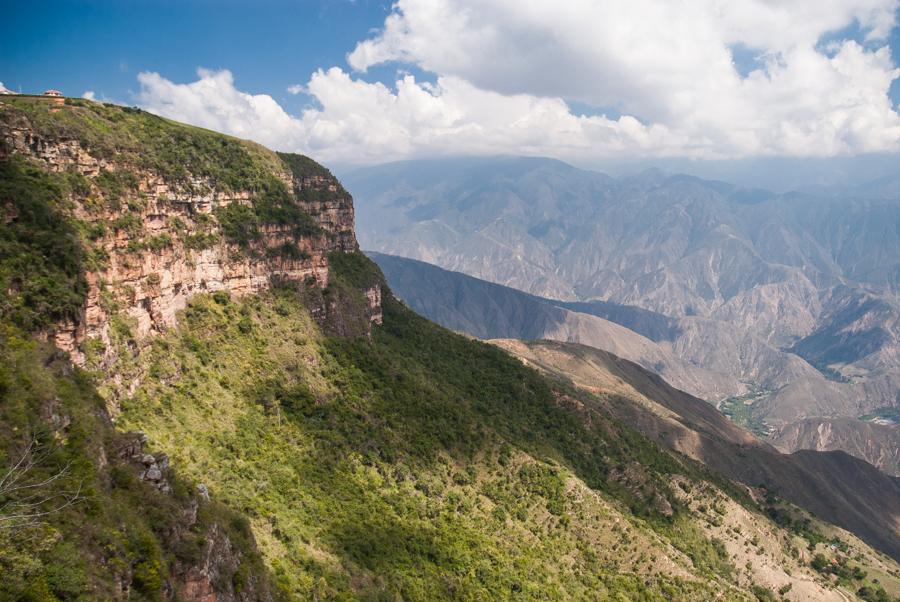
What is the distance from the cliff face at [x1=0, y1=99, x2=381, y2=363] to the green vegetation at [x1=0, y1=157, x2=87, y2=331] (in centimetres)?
140

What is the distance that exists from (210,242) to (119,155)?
42.0ft

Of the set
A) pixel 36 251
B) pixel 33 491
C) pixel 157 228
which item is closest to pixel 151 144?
pixel 157 228

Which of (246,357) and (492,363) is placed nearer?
(246,357)

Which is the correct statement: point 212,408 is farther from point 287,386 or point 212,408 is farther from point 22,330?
point 22,330

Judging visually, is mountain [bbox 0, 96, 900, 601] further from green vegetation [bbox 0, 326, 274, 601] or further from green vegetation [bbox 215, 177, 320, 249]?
green vegetation [bbox 215, 177, 320, 249]

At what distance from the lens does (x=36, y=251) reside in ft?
129

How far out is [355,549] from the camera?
48281mm

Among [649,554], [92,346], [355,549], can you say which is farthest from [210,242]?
[649,554]

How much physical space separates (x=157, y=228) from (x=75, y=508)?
Result: 39.6 metres

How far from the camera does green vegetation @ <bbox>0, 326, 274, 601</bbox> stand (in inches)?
747

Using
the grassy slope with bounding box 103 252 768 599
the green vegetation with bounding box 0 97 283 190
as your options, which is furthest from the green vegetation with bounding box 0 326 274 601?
the green vegetation with bounding box 0 97 283 190

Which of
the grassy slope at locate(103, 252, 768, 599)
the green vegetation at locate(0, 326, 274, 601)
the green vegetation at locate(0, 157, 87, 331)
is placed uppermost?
the green vegetation at locate(0, 157, 87, 331)

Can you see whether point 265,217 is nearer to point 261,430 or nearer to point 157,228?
point 157,228

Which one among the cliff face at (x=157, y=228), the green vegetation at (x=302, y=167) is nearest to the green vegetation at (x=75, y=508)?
the cliff face at (x=157, y=228)
